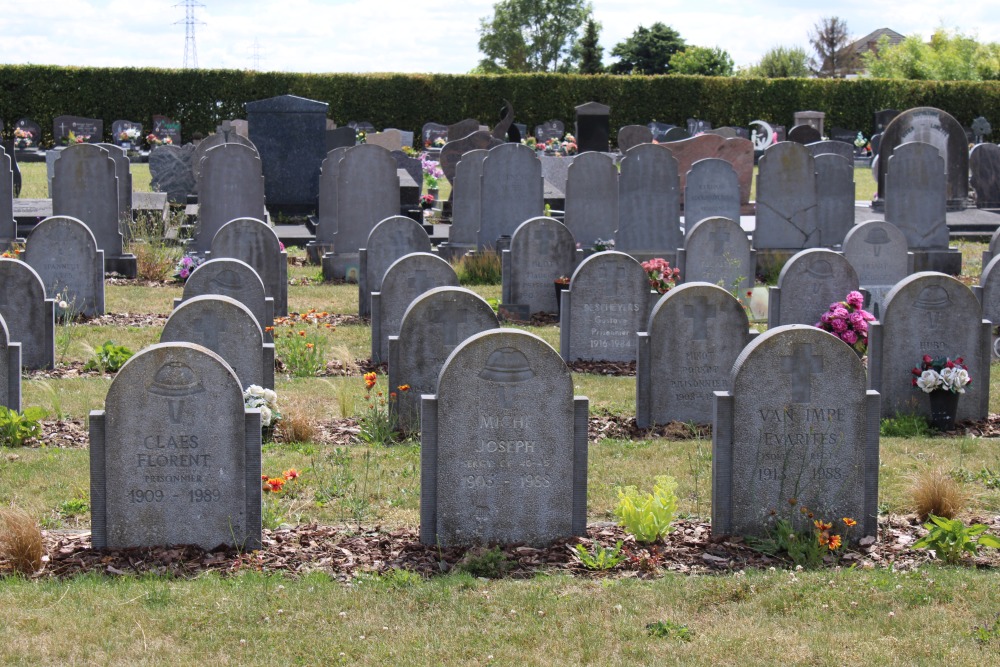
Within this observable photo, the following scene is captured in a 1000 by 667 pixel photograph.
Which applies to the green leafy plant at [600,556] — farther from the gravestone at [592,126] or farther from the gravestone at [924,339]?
the gravestone at [592,126]

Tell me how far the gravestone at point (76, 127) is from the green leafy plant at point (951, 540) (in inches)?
1496

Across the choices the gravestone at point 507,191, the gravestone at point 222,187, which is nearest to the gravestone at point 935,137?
the gravestone at point 507,191

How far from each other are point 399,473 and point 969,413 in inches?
185

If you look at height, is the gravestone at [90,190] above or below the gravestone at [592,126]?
below

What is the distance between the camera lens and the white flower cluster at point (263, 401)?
8.59 meters

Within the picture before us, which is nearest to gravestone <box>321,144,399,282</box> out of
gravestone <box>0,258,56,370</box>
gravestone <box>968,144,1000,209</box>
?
gravestone <box>0,258,56,370</box>

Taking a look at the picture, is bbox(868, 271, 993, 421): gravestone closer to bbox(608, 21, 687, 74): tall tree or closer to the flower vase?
the flower vase

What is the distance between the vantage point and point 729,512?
6.95 meters

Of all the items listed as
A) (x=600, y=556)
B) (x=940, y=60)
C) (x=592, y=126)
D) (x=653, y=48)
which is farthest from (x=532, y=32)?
(x=600, y=556)

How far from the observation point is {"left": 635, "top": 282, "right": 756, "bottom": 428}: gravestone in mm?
9625

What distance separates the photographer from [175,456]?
6.56m

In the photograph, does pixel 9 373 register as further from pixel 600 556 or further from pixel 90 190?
pixel 90 190

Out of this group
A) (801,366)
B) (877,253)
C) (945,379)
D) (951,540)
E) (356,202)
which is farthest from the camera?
(356,202)

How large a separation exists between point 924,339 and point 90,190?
472 inches
